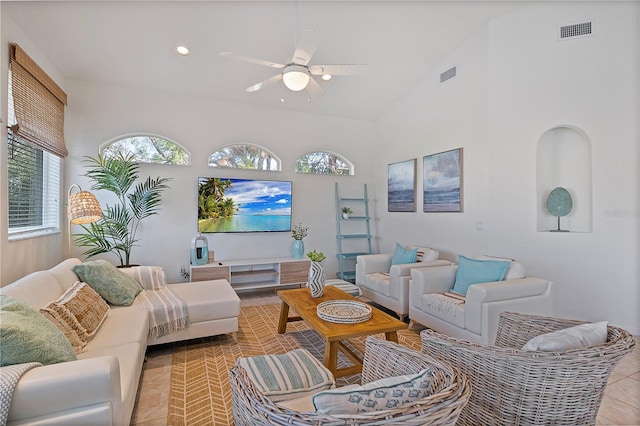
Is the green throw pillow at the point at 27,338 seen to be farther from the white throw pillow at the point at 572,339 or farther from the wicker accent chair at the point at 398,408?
the white throw pillow at the point at 572,339

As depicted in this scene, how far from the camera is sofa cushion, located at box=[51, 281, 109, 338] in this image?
6.63 ft

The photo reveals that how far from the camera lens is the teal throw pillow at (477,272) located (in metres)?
2.94

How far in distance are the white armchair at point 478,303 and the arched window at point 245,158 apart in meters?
3.04


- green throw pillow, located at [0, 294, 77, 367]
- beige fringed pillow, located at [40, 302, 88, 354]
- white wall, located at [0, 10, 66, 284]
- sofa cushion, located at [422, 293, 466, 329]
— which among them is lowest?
sofa cushion, located at [422, 293, 466, 329]

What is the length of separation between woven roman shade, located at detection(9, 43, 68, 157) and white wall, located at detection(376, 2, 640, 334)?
186 inches

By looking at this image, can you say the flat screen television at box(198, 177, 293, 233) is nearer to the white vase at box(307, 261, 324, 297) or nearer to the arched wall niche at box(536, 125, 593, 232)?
the white vase at box(307, 261, 324, 297)

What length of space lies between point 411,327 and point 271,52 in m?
3.63

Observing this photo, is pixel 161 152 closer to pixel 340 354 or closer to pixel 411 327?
pixel 340 354

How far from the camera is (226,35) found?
3443 millimetres

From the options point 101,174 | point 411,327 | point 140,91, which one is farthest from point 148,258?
point 411,327

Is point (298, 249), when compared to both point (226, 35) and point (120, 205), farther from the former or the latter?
point (226, 35)

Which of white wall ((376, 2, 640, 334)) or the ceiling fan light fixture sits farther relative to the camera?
white wall ((376, 2, 640, 334))

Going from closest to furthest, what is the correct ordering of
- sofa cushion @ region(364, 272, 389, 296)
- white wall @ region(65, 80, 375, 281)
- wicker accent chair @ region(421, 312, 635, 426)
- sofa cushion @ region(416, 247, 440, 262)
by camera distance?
wicker accent chair @ region(421, 312, 635, 426), sofa cushion @ region(364, 272, 389, 296), sofa cushion @ region(416, 247, 440, 262), white wall @ region(65, 80, 375, 281)

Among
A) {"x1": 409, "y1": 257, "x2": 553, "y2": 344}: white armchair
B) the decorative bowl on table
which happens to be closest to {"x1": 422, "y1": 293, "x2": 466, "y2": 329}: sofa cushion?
{"x1": 409, "y1": 257, "x2": 553, "y2": 344}: white armchair
